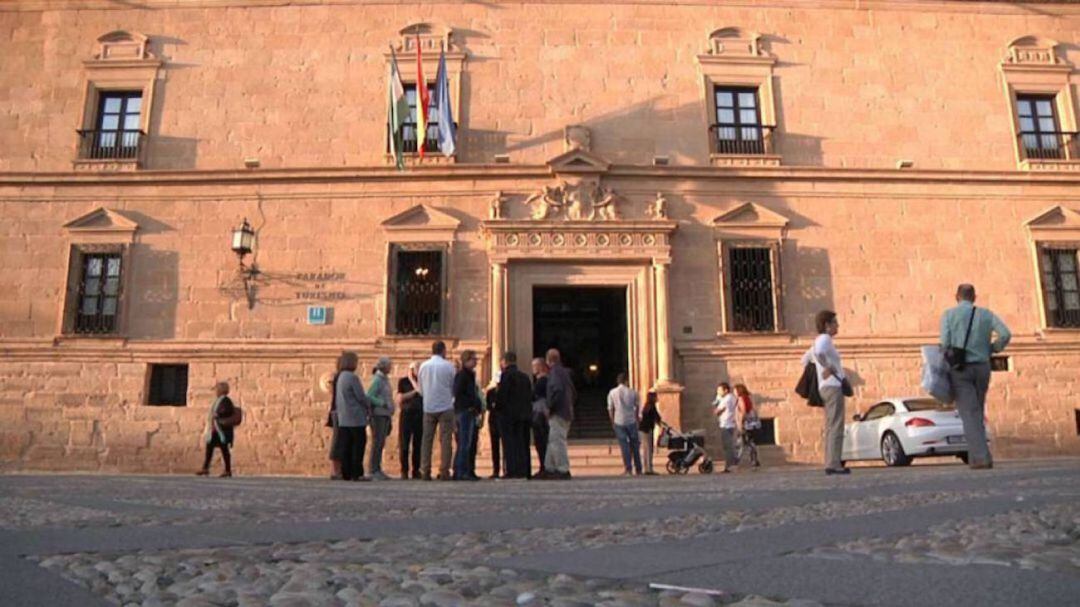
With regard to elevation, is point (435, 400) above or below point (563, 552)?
above

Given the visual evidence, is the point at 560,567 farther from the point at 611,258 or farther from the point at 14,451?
the point at 14,451

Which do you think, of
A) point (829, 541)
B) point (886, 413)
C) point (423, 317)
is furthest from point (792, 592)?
point (423, 317)

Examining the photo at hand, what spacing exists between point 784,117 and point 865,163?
1899 mm

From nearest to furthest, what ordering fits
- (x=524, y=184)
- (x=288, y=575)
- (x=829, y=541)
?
(x=288, y=575) → (x=829, y=541) → (x=524, y=184)

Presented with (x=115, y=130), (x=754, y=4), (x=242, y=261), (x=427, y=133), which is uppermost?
(x=754, y=4)

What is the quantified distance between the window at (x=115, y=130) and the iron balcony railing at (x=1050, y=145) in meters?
18.4

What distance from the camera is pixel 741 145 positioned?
16.0m

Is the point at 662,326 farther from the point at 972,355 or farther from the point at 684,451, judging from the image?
the point at 972,355

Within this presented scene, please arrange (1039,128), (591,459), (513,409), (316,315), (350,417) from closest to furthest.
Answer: (350,417) < (513,409) < (591,459) < (316,315) < (1039,128)

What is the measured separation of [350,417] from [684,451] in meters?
6.07

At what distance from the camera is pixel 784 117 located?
16.1m

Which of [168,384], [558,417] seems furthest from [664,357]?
[168,384]

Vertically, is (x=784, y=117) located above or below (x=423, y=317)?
above

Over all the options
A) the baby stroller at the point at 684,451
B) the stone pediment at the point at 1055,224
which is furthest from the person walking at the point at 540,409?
the stone pediment at the point at 1055,224
